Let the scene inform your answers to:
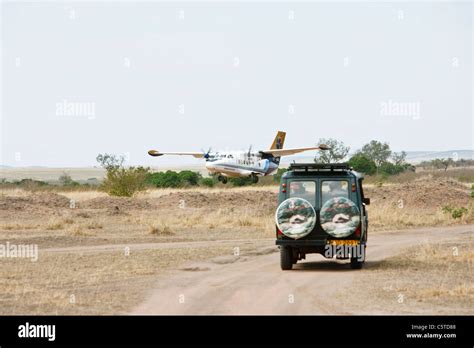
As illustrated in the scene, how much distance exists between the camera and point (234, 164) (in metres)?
70.5

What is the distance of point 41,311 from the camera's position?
46.6 ft

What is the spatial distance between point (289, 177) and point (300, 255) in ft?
7.40

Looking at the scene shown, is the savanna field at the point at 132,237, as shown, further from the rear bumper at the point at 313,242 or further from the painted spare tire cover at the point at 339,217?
the painted spare tire cover at the point at 339,217

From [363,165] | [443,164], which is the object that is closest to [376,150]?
[443,164]

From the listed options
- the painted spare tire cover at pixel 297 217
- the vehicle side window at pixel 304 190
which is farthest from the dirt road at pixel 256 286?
the vehicle side window at pixel 304 190

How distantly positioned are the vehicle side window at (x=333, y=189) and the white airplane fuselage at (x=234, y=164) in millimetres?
50346

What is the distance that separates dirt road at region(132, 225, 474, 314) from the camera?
14.2 metres

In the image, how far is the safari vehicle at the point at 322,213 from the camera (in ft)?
63.0

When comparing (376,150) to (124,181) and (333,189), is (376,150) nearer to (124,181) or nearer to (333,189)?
(124,181)

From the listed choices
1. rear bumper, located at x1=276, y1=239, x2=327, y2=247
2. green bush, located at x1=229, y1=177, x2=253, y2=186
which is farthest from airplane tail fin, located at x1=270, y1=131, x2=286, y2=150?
rear bumper, located at x1=276, y1=239, x2=327, y2=247

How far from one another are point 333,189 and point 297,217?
3.61 feet

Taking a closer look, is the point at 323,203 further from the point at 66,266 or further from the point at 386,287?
the point at 66,266
